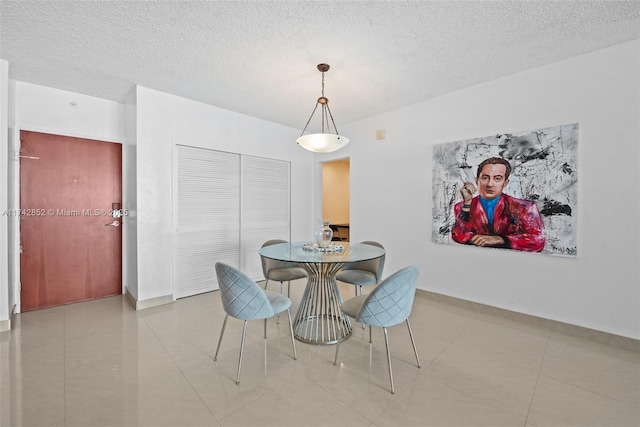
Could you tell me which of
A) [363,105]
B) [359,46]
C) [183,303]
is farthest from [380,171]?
[183,303]

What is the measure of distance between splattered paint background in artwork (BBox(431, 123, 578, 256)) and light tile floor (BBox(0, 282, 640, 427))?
3.31 feet

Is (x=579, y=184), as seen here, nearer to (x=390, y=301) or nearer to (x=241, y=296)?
(x=390, y=301)

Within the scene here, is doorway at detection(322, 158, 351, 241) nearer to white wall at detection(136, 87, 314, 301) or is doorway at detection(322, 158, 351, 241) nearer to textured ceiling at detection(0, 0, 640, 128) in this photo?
white wall at detection(136, 87, 314, 301)

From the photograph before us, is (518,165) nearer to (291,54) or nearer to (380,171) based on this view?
(380,171)

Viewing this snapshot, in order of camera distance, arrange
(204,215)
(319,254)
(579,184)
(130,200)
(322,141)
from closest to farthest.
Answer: (319,254)
(579,184)
(322,141)
(130,200)
(204,215)

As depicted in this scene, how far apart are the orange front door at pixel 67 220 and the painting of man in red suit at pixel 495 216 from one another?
4.49m

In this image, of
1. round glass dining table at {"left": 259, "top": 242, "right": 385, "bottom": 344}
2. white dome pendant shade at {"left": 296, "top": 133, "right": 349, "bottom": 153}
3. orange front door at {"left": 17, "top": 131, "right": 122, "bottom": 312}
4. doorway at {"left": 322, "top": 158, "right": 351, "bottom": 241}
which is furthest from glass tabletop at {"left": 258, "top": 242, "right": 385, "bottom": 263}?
doorway at {"left": 322, "top": 158, "right": 351, "bottom": 241}

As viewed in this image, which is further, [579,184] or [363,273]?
[363,273]

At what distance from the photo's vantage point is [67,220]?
346 centimetres

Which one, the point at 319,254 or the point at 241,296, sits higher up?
the point at 319,254

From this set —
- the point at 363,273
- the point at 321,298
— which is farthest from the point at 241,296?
the point at 363,273

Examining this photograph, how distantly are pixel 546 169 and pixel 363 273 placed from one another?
210 cm

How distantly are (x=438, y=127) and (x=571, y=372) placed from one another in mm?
2749

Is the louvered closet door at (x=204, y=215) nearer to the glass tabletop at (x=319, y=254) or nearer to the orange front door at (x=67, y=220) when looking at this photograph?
the orange front door at (x=67, y=220)
